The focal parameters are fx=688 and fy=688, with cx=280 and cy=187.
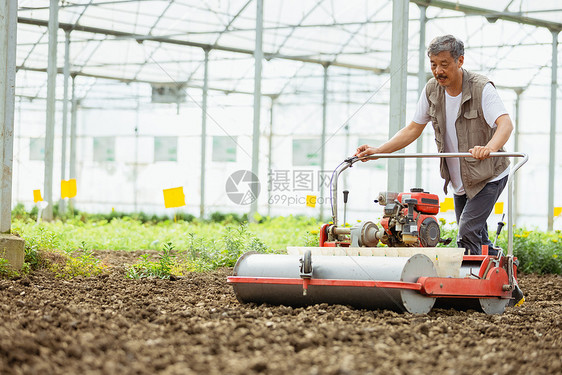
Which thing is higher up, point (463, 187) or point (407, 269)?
point (463, 187)

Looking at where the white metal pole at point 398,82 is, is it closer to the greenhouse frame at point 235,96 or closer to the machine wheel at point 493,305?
the machine wheel at point 493,305

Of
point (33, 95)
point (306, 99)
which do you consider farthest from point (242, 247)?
point (33, 95)

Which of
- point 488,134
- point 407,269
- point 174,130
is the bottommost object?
point 407,269

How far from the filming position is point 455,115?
407 cm

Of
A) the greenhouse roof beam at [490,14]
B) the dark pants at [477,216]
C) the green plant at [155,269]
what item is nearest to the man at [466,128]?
the dark pants at [477,216]

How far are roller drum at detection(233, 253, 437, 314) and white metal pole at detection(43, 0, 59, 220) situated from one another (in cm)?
821

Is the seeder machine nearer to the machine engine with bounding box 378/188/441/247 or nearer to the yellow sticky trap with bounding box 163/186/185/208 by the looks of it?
the machine engine with bounding box 378/188/441/247

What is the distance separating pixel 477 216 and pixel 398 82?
124 inches

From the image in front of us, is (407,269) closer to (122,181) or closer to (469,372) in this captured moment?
(469,372)

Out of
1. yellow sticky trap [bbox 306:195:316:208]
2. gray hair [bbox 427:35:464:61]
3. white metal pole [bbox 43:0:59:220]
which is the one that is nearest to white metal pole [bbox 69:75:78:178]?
white metal pole [bbox 43:0:59:220]

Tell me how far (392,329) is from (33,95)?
755 inches

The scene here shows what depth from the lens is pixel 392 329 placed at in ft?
9.54

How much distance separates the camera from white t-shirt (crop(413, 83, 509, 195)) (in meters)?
3.90

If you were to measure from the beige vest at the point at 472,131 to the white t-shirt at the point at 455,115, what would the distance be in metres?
0.03
